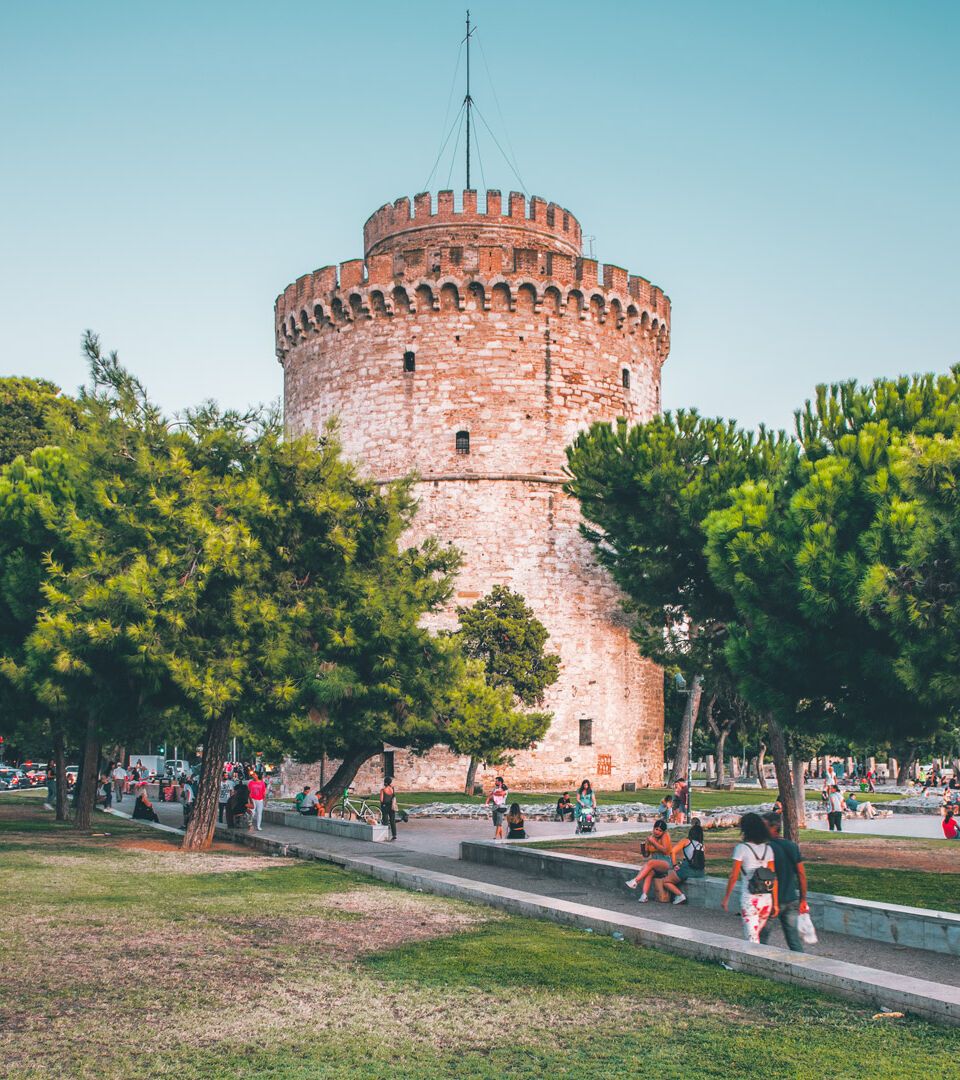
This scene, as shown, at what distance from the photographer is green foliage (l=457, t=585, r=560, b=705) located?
1312 inches

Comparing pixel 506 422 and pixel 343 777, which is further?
pixel 506 422

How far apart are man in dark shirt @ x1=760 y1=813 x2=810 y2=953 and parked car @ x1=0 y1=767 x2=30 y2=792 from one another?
43875 millimetres

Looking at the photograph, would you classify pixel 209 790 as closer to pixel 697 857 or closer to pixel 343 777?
pixel 343 777

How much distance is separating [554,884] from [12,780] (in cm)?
3977

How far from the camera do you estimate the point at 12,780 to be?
4769cm

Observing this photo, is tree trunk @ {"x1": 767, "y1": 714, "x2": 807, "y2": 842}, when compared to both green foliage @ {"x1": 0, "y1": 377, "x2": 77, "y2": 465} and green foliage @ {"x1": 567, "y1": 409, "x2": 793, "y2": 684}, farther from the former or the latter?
green foliage @ {"x1": 0, "y1": 377, "x2": 77, "y2": 465}

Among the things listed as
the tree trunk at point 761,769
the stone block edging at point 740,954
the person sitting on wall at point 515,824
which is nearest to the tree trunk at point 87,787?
the person sitting on wall at point 515,824

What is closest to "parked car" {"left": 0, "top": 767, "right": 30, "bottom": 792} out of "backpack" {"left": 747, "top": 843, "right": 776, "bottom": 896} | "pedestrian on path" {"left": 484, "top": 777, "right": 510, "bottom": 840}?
"pedestrian on path" {"left": 484, "top": 777, "right": 510, "bottom": 840}

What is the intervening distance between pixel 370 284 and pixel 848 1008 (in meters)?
32.1

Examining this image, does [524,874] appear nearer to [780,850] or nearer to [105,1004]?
[780,850]

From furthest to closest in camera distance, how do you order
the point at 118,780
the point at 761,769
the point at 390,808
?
the point at 761,769, the point at 118,780, the point at 390,808

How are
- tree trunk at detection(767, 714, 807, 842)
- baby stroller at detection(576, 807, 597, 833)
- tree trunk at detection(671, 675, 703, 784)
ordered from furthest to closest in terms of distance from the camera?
tree trunk at detection(671, 675, 703, 784) → baby stroller at detection(576, 807, 597, 833) → tree trunk at detection(767, 714, 807, 842)

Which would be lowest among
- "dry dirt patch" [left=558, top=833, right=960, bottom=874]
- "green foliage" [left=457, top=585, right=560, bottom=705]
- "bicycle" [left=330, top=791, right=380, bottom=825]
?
"dry dirt patch" [left=558, top=833, right=960, bottom=874]

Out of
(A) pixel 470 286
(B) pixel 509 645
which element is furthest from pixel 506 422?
(B) pixel 509 645
